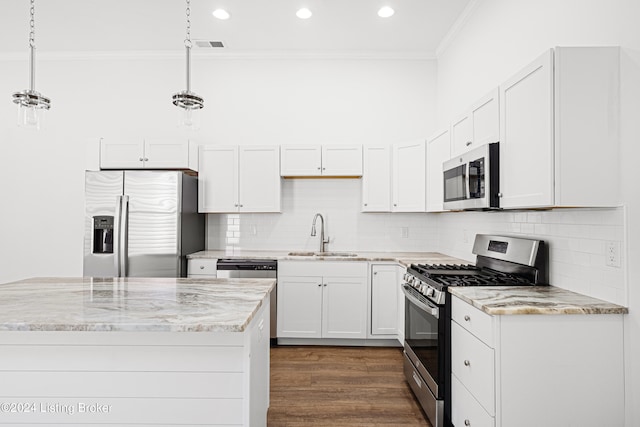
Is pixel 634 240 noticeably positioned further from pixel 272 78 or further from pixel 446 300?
pixel 272 78

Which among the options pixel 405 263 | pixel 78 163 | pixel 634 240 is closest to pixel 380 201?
pixel 405 263

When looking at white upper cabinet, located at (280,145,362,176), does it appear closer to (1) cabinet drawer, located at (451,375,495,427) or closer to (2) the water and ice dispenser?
(2) the water and ice dispenser

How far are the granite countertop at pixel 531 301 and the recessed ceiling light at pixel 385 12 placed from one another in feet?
8.47

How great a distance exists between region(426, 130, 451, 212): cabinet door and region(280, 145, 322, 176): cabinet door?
115cm

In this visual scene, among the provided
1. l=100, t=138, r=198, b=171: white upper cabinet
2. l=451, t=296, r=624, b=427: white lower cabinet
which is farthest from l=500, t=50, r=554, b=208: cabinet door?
l=100, t=138, r=198, b=171: white upper cabinet

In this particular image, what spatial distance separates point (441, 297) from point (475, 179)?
2.56 ft

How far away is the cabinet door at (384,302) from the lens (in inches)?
160

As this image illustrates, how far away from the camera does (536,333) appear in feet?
6.16

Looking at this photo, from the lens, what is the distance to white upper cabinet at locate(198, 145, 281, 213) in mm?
4367

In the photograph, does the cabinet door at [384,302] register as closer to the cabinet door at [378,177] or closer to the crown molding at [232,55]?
the cabinet door at [378,177]

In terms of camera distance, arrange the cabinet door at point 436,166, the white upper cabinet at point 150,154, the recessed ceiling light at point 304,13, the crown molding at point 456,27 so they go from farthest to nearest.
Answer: the white upper cabinet at point 150,154, the recessed ceiling light at point 304,13, the crown molding at point 456,27, the cabinet door at point 436,166

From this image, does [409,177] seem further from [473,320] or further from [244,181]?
[473,320]

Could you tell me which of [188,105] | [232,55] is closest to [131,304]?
[188,105]

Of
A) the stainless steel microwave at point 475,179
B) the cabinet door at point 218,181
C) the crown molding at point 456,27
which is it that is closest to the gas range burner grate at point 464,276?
the stainless steel microwave at point 475,179
